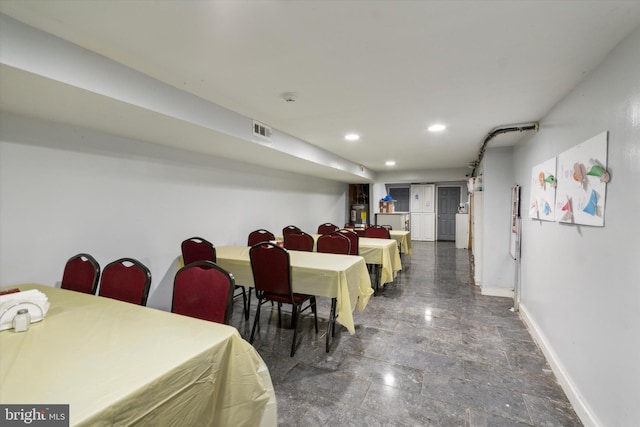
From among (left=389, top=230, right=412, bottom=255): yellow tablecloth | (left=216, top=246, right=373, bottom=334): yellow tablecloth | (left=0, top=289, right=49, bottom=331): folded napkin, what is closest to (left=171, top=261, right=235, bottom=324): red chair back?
(left=0, top=289, right=49, bottom=331): folded napkin

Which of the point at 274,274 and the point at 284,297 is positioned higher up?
the point at 274,274

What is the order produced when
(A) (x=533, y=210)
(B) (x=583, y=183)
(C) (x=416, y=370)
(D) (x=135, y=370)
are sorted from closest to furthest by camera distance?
(D) (x=135, y=370) → (B) (x=583, y=183) → (C) (x=416, y=370) → (A) (x=533, y=210)

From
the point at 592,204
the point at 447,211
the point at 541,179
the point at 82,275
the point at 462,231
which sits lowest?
the point at 462,231

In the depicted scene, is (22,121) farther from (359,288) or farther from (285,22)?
(359,288)

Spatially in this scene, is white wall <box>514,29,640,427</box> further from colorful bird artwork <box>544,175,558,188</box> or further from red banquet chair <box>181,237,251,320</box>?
red banquet chair <box>181,237,251,320</box>

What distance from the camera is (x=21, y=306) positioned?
1322 mm

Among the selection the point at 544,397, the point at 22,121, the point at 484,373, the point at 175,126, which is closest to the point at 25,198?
the point at 22,121

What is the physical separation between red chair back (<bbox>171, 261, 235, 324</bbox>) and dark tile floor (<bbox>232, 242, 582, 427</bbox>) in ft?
2.65

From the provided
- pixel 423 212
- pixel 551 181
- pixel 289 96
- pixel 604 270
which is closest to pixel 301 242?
pixel 289 96

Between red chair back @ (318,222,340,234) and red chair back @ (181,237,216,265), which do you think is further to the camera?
red chair back @ (318,222,340,234)

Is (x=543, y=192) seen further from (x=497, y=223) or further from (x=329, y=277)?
(x=329, y=277)

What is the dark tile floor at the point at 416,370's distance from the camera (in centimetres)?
174

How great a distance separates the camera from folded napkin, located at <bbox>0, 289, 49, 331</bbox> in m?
1.26

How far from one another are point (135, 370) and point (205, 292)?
647mm
